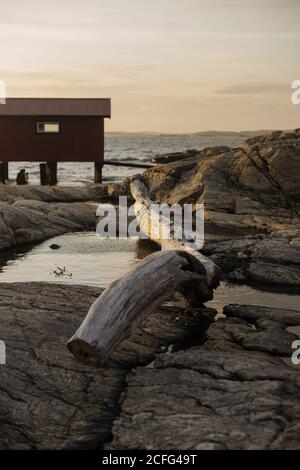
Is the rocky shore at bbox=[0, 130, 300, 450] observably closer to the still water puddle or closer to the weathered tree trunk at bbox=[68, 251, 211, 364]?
the weathered tree trunk at bbox=[68, 251, 211, 364]

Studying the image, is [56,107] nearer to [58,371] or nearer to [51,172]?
[51,172]

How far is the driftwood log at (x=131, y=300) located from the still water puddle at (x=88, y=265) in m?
1.78

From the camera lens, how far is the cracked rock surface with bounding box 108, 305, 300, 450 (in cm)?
605

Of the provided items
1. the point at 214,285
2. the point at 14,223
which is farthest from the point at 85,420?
the point at 14,223

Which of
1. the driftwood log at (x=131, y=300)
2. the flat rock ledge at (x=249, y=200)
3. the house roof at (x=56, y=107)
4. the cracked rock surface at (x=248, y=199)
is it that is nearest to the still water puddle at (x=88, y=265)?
the flat rock ledge at (x=249, y=200)

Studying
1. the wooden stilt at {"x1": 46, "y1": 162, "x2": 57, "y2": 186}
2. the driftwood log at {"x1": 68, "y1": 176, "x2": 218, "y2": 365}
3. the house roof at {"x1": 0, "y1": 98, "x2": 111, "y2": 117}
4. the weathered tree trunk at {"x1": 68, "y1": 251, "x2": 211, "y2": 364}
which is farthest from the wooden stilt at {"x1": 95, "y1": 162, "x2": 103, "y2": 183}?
the weathered tree trunk at {"x1": 68, "y1": 251, "x2": 211, "y2": 364}

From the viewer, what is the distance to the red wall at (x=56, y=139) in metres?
35.9

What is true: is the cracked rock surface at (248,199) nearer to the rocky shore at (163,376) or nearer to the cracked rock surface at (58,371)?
the rocky shore at (163,376)

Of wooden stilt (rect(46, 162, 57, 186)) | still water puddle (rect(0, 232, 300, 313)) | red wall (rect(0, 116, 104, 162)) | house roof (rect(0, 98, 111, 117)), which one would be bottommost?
still water puddle (rect(0, 232, 300, 313))

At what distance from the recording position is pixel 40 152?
3659 centimetres

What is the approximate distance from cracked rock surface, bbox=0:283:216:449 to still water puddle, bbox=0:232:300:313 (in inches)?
82.4

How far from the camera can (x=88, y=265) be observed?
50.5 feet

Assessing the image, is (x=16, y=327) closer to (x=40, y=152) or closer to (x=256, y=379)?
(x=256, y=379)

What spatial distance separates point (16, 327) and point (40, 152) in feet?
94.7
